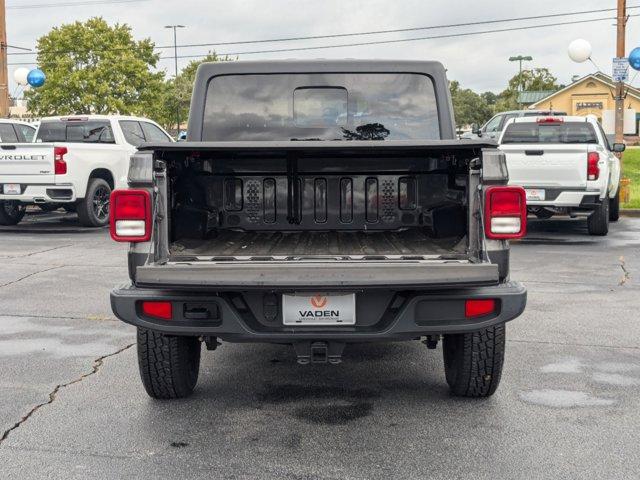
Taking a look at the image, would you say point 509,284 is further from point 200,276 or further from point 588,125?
point 588,125

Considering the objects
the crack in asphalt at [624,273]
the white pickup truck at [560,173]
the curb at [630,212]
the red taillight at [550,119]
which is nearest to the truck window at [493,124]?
the curb at [630,212]

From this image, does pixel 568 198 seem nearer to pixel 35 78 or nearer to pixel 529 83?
pixel 35 78

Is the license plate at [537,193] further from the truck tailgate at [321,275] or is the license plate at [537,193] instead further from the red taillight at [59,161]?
the truck tailgate at [321,275]

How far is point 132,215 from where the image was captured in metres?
4.06

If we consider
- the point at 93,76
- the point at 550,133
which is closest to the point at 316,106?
the point at 550,133

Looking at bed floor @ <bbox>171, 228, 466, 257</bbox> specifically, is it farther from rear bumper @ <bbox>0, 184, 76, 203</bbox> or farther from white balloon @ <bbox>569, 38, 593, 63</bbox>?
white balloon @ <bbox>569, 38, 593, 63</bbox>

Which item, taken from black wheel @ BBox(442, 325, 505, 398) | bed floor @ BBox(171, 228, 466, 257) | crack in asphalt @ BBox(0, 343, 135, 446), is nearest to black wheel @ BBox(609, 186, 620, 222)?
bed floor @ BBox(171, 228, 466, 257)

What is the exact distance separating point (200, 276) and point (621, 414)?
2363 mm

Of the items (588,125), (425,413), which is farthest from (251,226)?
(588,125)

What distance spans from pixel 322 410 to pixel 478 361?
88cm

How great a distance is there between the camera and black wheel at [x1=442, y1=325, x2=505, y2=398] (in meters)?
4.45

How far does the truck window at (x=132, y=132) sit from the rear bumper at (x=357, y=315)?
12050 mm

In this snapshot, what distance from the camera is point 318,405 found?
15.2 ft

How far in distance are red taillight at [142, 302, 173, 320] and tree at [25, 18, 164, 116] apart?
52.2 m
